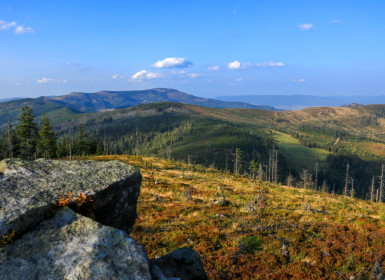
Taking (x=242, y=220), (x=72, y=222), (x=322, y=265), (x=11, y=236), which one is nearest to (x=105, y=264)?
(x=72, y=222)

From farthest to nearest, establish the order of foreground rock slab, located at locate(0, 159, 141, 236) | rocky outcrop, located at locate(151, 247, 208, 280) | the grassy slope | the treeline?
the treeline
the grassy slope
rocky outcrop, located at locate(151, 247, 208, 280)
foreground rock slab, located at locate(0, 159, 141, 236)

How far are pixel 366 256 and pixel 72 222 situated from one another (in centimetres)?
1377

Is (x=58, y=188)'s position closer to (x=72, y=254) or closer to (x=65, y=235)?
(x=65, y=235)

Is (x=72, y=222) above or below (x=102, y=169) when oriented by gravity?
below

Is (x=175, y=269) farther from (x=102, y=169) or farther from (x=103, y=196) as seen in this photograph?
(x=102, y=169)

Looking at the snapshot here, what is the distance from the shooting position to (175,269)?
671 cm

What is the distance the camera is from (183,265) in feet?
23.0

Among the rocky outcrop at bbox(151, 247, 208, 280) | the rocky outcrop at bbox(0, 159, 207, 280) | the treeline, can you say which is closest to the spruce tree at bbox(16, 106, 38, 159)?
the treeline

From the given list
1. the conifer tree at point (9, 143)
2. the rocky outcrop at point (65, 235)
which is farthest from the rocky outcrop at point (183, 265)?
the conifer tree at point (9, 143)

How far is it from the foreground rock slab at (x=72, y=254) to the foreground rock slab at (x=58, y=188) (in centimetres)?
40

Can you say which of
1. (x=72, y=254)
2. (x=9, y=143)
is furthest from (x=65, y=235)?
(x=9, y=143)

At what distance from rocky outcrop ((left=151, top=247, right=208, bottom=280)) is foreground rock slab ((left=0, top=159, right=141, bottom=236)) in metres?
2.08

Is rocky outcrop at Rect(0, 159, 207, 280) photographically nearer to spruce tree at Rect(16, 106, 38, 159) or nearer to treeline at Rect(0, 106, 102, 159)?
spruce tree at Rect(16, 106, 38, 159)

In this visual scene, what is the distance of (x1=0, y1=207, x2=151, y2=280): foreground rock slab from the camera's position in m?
4.12
